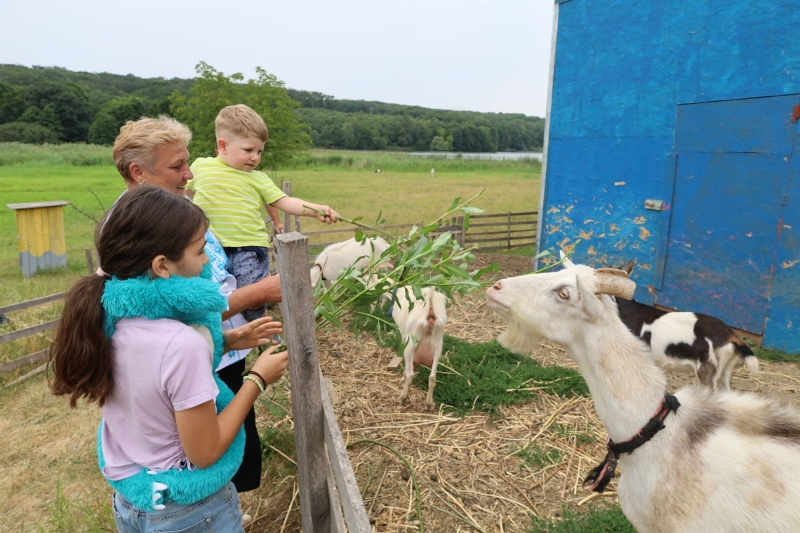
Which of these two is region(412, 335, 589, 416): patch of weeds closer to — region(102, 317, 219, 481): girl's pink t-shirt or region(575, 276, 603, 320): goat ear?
region(575, 276, 603, 320): goat ear

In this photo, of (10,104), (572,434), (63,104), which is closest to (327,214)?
(572,434)

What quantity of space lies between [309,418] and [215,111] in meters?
19.7

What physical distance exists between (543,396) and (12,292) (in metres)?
8.30

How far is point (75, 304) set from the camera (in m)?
1.40

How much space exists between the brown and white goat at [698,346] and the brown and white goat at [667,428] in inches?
101

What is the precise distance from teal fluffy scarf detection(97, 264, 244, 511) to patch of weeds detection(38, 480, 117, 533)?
5.90 ft

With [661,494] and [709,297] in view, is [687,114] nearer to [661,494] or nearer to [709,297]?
[709,297]

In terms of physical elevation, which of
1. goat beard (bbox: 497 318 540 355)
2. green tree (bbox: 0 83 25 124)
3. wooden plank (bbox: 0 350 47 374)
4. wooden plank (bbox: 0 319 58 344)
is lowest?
wooden plank (bbox: 0 350 47 374)

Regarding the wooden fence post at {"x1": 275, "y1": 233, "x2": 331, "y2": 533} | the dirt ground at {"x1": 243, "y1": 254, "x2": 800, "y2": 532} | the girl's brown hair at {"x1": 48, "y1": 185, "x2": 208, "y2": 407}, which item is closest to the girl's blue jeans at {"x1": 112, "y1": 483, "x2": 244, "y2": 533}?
the girl's brown hair at {"x1": 48, "y1": 185, "x2": 208, "y2": 407}

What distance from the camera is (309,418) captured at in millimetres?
2160

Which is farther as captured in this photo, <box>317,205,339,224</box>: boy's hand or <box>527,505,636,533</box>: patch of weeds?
<box>527,505,636,533</box>: patch of weeds

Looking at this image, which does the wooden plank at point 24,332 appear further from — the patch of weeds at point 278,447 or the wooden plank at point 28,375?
the patch of weeds at point 278,447

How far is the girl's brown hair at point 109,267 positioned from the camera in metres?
1.36

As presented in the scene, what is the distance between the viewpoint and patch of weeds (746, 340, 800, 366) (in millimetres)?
5762
